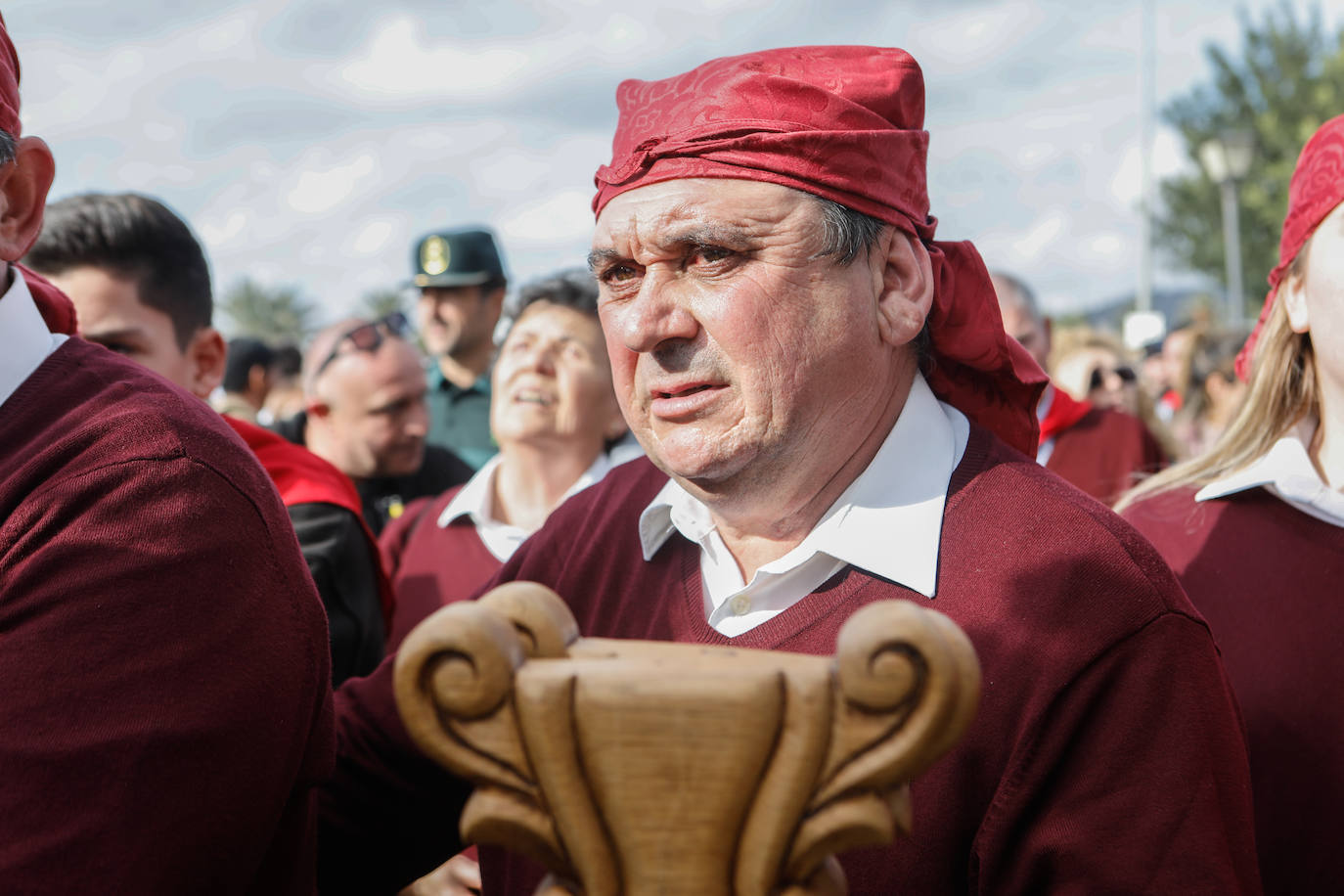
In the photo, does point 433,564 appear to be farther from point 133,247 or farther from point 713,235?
point 713,235

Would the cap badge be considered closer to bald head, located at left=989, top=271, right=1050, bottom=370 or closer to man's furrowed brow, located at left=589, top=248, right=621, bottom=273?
bald head, located at left=989, top=271, right=1050, bottom=370

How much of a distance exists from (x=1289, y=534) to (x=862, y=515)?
3.15 feet

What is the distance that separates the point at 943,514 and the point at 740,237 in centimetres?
47

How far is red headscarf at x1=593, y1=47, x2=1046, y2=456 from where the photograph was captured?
1703 mm

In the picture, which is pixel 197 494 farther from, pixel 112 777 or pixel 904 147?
pixel 904 147

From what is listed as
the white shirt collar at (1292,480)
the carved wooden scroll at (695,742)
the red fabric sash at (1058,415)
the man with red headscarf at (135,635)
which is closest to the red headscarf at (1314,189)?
the white shirt collar at (1292,480)

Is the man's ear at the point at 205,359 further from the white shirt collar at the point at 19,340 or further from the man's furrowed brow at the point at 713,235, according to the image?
the man's furrowed brow at the point at 713,235

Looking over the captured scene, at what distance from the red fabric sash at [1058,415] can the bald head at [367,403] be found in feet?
7.91

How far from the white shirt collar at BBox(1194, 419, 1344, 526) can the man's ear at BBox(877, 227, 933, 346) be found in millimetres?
820

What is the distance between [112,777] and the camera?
1369 mm

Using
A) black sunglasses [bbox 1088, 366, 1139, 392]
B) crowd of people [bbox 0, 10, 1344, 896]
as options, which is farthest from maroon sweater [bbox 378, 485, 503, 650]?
black sunglasses [bbox 1088, 366, 1139, 392]

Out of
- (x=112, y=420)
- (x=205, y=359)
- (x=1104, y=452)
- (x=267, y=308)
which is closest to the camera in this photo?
(x=112, y=420)

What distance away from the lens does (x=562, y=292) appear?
4109mm

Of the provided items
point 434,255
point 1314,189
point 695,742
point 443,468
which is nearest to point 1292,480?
point 1314,189
